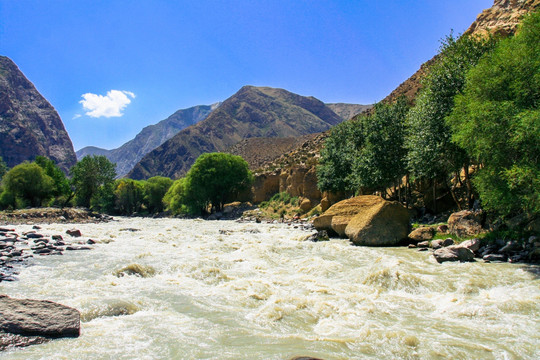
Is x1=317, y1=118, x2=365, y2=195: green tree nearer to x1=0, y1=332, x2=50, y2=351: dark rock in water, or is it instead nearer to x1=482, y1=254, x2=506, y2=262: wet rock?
x1=482, y1=254, x2=506, y2=262: wet rock

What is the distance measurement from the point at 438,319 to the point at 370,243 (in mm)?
11038

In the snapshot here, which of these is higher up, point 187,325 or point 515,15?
point 515,15

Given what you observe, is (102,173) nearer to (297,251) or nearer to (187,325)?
(297,251)

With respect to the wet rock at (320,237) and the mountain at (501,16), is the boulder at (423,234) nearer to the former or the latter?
the wet rock at (320,237)

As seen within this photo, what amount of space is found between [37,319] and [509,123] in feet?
49.4

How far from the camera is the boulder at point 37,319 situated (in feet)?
20.2

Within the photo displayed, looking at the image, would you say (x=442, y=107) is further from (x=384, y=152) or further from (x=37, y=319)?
(x=37, y=319)

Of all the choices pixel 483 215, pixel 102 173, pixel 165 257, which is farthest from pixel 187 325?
pixel 102 173

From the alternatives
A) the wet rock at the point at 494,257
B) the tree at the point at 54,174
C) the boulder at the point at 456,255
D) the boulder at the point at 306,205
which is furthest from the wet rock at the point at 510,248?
the tree at the point at 54,174

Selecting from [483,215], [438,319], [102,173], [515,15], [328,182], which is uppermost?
[515,15]

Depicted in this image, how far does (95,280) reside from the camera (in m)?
10.9

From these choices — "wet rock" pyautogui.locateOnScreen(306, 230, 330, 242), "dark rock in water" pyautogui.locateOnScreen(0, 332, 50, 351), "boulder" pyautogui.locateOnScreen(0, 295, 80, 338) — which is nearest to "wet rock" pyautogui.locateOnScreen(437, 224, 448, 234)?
"wet rock" pyautogui.locateOnScreen(306, 230, 330, 242)

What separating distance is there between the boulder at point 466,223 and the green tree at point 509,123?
3490 millimetres

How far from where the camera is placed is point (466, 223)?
1697cm
